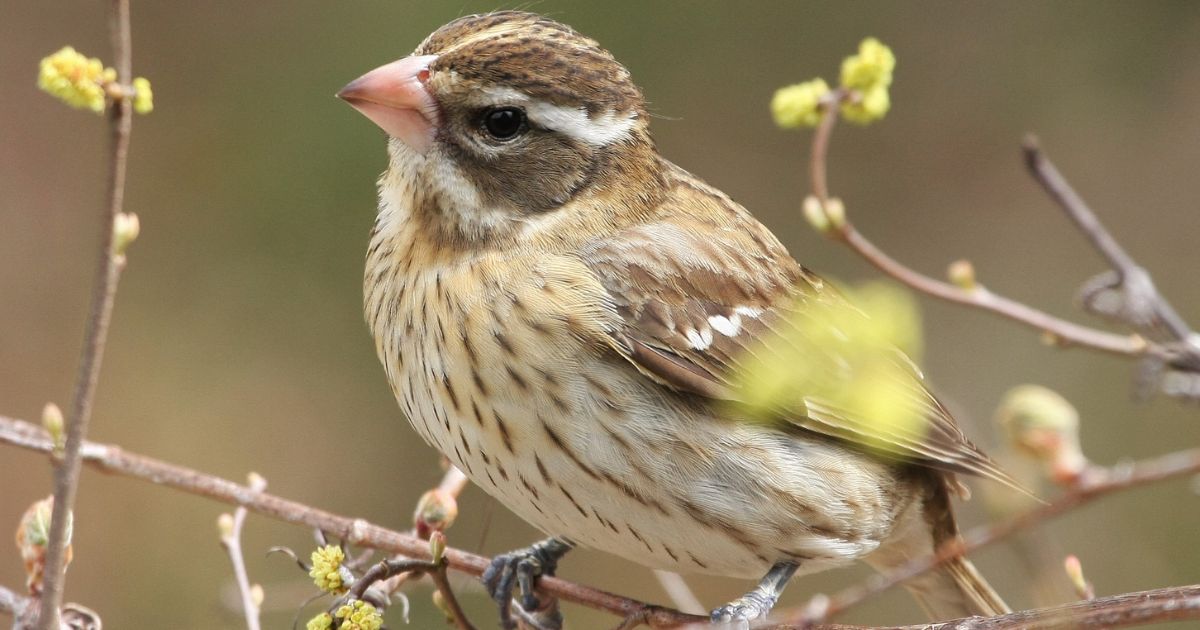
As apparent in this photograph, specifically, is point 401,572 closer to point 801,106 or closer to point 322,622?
point 322,622

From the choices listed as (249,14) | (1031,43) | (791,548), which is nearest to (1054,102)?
(1031,43)

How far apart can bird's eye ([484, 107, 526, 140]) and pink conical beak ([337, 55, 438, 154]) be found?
0.42 feet

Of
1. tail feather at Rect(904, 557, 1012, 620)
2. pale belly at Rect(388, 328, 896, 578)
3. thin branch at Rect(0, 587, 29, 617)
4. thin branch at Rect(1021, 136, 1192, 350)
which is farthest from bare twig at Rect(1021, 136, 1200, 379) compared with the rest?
thin branch at Rect(0, 587, 29, 617)

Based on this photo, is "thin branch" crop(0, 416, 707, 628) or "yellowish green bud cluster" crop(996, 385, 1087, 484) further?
"thin branch" crop(0, 416, 707, 628)

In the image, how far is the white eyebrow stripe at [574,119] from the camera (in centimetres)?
339

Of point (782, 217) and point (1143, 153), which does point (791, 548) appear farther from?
point (1143, 153)

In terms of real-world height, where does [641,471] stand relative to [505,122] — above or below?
below

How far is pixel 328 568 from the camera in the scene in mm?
2713

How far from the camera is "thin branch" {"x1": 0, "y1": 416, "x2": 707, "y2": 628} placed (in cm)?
303

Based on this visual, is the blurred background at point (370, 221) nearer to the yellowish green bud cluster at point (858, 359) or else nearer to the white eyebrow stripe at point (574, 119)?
the white eyebrow stripe at point (574, 119)

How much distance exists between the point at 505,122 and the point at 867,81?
998mm

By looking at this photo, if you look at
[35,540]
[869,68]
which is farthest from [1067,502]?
[35,540]

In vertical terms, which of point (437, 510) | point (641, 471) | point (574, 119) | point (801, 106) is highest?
point (574, 119)

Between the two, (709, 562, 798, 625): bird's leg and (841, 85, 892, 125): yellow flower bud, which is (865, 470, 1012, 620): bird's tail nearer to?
(709, 562, 798, 625): bird's leg
